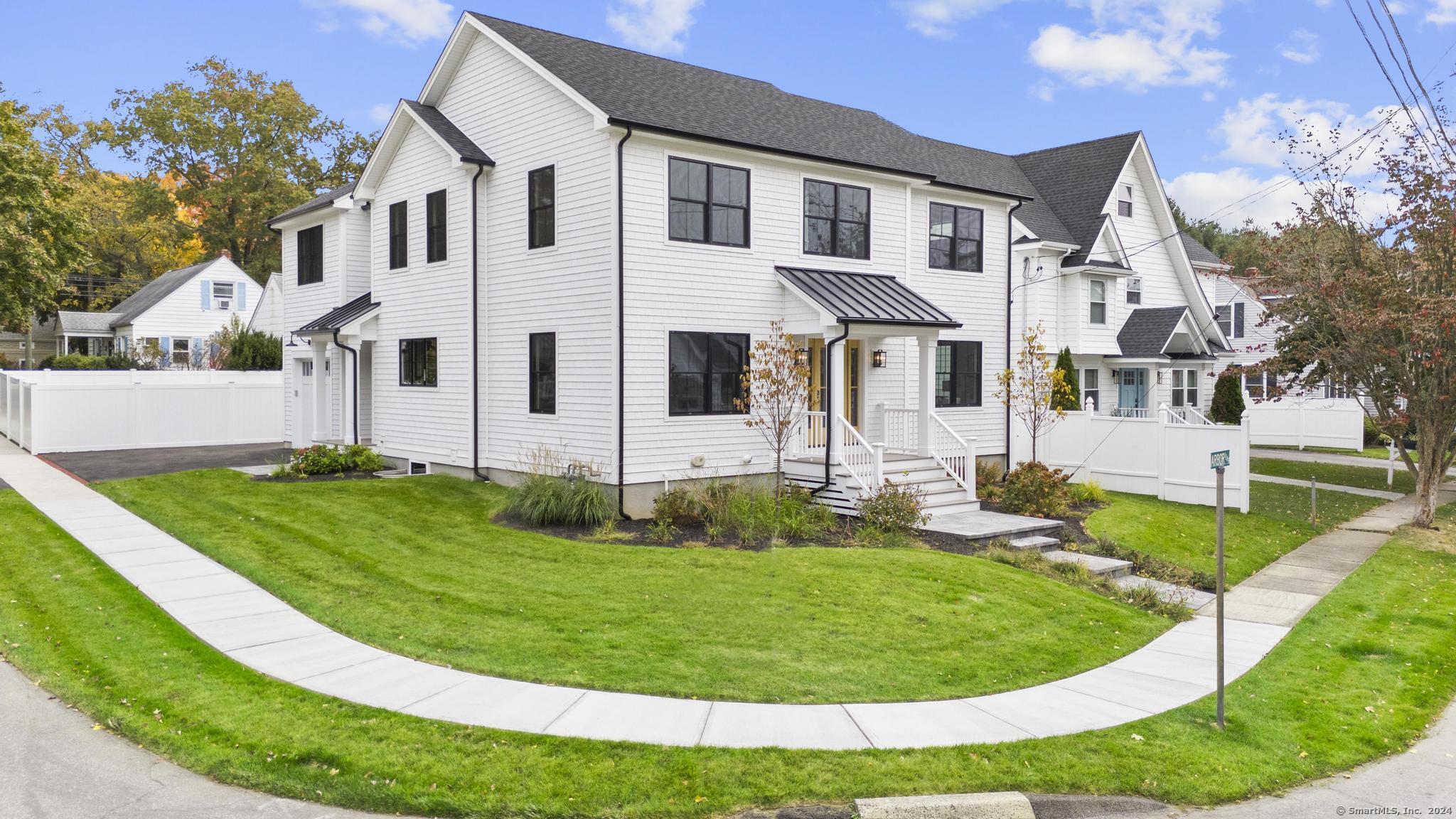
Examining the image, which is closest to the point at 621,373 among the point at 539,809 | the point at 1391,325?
the point at 539,809

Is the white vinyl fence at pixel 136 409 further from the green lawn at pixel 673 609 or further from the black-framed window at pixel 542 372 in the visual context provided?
the black-framed window at pixel 542 372

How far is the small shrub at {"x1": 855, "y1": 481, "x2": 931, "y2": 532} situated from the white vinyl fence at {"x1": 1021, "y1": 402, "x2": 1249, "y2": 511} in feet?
20.9

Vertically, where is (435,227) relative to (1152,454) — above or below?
above

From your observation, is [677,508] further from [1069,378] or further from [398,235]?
[1069,378]

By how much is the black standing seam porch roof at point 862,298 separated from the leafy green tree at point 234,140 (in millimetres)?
40807

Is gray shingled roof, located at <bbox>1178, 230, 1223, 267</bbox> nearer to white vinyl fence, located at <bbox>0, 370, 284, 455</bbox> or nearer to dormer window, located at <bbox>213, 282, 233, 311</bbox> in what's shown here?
white vinyl fence, located at <bbox>0, 370, 284, 455</bbox>

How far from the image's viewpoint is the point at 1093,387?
28.4 meters

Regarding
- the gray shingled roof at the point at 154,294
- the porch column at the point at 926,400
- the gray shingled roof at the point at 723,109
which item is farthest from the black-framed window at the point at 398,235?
the gray shingled roof at the point at 154,294

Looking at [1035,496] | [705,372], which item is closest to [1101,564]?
[1035,496]

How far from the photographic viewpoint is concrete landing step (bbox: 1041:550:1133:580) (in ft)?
41.3

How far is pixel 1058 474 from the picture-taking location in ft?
58.4

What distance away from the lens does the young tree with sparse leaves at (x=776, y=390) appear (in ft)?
47.4

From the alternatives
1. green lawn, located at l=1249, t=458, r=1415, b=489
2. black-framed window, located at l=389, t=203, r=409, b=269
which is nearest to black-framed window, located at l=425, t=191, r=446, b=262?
black-framed window, located at l=389, t=203, r=409, b=269

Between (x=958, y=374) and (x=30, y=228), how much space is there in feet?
73.5
